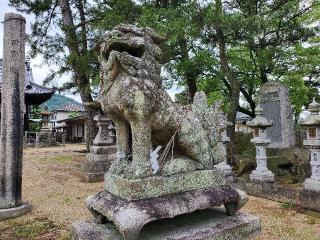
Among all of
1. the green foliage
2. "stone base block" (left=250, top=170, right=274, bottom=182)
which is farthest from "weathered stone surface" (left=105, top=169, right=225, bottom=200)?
the green foliage

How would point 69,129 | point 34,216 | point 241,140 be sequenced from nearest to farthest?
point 34,216 → point 241,140 → point 69,129

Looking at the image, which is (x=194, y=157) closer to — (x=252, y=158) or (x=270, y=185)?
(x=270, y=185)

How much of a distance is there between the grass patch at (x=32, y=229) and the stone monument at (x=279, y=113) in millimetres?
7914

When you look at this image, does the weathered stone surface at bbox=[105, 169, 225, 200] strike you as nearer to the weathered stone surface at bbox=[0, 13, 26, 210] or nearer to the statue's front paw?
the statue's front paw

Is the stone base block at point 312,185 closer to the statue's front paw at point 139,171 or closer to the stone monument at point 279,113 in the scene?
the statue's front paw at point 139,171

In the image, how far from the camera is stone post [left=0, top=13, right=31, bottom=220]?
5.64 meters

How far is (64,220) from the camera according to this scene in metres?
5.03

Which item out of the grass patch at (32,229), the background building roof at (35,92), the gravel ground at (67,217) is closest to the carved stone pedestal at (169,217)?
the gravel ground at (67,217)

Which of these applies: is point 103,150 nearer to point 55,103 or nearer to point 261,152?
point 261,152

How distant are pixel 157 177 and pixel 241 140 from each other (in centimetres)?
1282

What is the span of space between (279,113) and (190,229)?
8152 millimetres

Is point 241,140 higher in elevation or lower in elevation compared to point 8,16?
lower

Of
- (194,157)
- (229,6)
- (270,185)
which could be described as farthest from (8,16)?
(229,6)

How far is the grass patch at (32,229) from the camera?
14.4 ft
